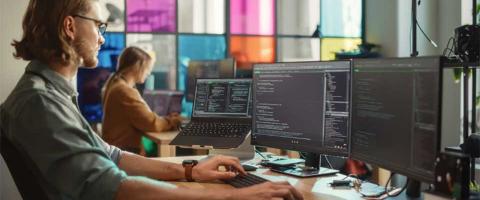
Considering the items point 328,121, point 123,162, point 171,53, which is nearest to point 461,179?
point 328,121

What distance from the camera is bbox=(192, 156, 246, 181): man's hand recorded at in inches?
73.2

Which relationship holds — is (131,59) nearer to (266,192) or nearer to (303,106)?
(303,106)

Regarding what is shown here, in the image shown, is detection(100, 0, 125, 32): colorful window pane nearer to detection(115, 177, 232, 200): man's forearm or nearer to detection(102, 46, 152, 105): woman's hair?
detection(102, 46, 152, 105): woman's hair

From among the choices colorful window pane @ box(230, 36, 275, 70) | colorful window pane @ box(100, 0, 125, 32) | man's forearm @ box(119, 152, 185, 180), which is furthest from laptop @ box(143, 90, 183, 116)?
man's forearm @ box(119, 152, 185, 180)

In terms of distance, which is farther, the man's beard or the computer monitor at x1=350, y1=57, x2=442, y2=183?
the man's beard

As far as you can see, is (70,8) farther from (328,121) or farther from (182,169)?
(328,121)

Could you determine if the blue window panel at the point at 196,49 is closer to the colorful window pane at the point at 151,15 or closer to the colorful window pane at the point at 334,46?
the colorful window pane at the point at 151,15

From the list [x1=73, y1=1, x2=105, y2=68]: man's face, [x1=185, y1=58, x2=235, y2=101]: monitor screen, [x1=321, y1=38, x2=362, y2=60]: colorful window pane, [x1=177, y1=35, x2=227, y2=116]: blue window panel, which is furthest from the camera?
[x1=321, y1=38, x2=362, y2=60]: colorful window pane

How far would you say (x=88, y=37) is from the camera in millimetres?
1548

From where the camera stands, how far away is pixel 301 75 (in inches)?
77.3

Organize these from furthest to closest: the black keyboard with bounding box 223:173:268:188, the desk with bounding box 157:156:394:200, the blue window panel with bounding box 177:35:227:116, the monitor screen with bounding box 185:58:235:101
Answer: the blue window panel with bounding box 177:35:227:116
the monitor screen with bounding box 185:58:235:101
the black keyboard with bounding box 223:173:268:188
the desk with bounding box 157:156:394:200

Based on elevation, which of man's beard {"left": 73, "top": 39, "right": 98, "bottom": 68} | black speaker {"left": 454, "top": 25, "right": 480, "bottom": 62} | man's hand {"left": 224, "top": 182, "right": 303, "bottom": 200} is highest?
black speaker {"left": 454, "top": 25, "right": 480, "bottom": 62}

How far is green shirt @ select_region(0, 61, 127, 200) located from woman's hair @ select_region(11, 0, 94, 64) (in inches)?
5.9

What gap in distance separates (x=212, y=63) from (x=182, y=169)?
228 centimetres
